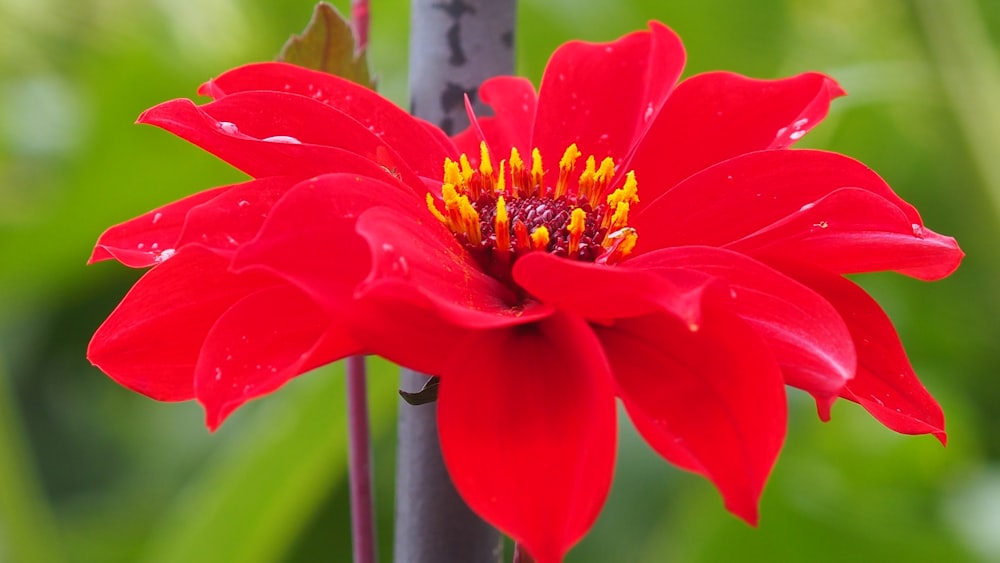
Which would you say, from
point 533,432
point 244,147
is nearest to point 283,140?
point 244,147

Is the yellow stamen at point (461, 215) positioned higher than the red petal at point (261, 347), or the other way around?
the red petal at point (261, 347)

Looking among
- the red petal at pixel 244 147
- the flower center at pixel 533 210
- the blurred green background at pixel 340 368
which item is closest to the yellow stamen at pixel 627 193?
the flower center at pixel 533 210

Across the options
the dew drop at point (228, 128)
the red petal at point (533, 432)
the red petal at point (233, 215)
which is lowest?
the red petal at point (533, 432)

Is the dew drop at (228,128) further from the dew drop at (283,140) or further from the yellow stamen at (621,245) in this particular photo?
the yellow stamen at (621,245)

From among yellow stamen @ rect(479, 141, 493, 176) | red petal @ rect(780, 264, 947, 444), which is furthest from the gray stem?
red petal @ rect(780, 264, 947, 444)

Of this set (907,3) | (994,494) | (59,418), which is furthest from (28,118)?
(994,494)

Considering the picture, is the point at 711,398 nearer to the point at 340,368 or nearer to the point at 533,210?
the point at 533,210

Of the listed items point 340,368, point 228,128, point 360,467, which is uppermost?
point 228,128
